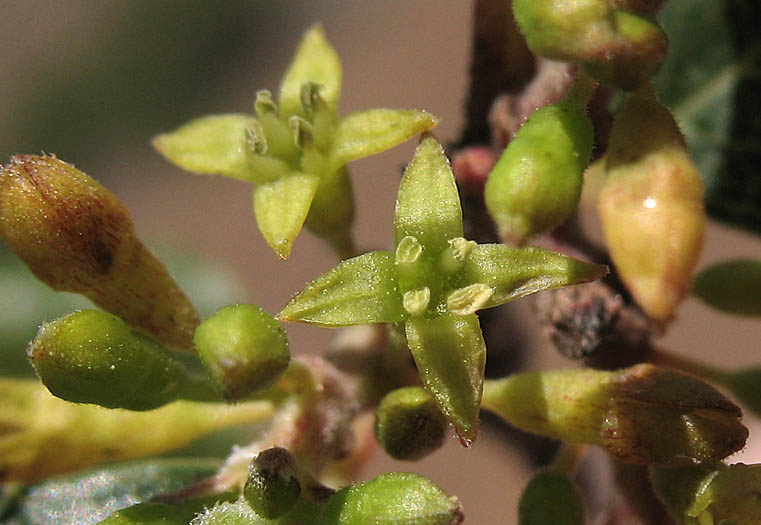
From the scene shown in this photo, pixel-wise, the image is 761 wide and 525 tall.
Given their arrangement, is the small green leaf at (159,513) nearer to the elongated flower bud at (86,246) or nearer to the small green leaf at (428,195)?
the elongated flower bud at (86,246)

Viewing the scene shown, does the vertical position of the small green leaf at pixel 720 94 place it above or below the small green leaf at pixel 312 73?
below

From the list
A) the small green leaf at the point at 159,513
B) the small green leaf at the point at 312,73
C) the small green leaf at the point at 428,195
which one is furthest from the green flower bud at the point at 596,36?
the small green leaf at the point at 159,513

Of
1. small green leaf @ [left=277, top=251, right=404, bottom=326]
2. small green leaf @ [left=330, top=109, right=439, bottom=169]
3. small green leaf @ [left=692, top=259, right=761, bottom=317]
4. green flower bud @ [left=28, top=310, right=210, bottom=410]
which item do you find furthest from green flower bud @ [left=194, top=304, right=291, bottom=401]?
small green leaf @ [left=692, top=259, right=761, bottom=317]

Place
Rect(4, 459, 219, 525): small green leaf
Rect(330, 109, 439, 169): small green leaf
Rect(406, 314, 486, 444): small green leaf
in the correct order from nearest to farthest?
Rect(406, 314, 486, 444): small green leaf, Rect(330, 109, 439, 169): small green leaf, Rect(4, 459, 219, 525): small green leaf

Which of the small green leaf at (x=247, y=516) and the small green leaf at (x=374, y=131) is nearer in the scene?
the small green leaf at (x=247, y=516)

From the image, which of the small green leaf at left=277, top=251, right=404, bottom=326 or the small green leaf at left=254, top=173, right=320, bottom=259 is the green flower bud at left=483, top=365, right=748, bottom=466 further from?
the small green leaf at left=254, top=173, right=320, bottom=259

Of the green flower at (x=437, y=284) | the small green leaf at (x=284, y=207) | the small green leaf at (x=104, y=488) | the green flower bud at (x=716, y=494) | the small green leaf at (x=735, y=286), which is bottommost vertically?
the small green leaf at (x=104, y=488)

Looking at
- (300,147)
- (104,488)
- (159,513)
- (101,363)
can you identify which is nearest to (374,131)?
(300,147)
